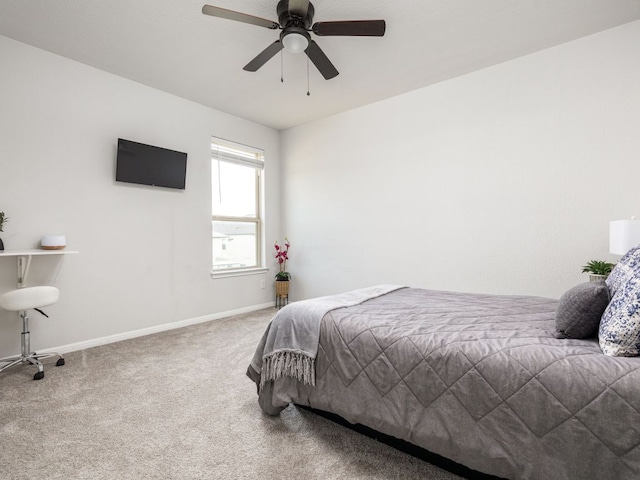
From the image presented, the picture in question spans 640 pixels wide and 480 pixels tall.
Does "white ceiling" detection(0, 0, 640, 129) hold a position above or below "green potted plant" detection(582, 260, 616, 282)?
above

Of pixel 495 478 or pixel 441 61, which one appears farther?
pixel 441 61

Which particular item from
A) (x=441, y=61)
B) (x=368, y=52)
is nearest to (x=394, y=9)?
(x=368, y=52)

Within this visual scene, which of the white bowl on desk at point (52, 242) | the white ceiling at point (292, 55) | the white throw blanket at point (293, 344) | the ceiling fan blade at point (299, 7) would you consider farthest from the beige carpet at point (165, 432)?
the white ceiling at point (292, 55)

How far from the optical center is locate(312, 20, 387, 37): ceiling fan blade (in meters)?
2.09

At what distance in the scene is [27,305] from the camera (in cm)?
243

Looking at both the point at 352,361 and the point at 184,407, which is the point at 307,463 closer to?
the point at 352,361

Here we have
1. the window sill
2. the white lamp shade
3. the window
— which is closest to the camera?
the white lamp shade

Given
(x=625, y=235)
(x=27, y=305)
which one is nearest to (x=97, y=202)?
(x=27, y=305)

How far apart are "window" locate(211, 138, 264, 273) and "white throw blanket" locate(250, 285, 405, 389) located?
2.61 meters

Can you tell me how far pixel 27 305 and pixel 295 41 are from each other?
2731mm

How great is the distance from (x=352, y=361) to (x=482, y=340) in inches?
23.7

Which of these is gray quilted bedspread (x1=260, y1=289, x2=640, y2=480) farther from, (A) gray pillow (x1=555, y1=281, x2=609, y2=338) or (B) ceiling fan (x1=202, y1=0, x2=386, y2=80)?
(B) ceiling fan (x1=202, y1=0, x2=386, y2=80)

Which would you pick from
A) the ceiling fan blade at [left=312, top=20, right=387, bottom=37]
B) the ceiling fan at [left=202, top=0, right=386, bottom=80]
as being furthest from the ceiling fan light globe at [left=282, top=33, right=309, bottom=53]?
the ceiling fan blade at [left=312, top=20, right=387, bottom=37]

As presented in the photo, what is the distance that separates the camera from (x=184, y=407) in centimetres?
204
